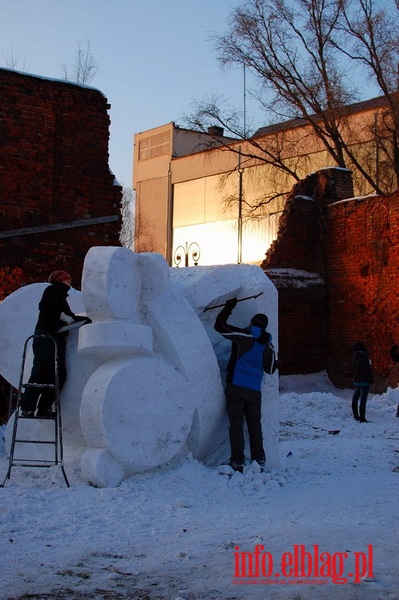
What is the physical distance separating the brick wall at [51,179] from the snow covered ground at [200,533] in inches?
175

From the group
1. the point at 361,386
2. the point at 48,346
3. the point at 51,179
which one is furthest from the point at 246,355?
the point at 361,386

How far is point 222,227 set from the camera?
3444cm

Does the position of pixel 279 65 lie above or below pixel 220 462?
above

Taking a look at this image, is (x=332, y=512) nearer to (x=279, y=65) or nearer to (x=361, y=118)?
(x=279, y=65)

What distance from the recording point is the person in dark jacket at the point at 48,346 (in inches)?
261

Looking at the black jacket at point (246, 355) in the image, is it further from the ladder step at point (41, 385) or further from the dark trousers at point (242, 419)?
the ladder step at point (41, 385)

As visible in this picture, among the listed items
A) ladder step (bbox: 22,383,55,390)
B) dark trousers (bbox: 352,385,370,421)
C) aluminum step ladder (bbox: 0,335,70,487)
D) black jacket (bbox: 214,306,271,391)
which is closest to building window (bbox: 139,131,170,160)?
dark trousers (bbox: 352,385,370,421)

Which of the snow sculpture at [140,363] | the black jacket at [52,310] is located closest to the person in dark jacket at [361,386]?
the snow sculpture at [140,363]

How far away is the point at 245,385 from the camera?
710 cm

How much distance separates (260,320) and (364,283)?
470 inches

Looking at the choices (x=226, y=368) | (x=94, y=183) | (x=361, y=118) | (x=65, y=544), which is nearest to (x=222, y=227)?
(x=361, y=118)

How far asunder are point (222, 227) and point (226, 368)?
27.2 metres

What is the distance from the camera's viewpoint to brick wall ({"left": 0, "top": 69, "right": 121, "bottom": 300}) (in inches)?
451

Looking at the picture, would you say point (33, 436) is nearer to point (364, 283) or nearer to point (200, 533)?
point (200, 533)
